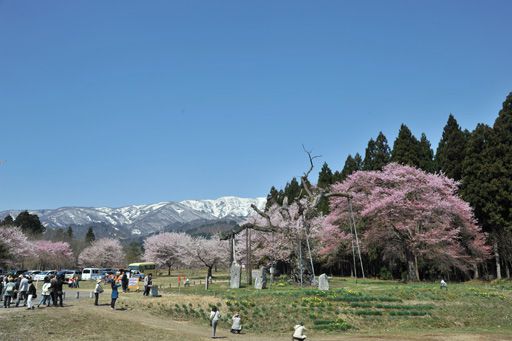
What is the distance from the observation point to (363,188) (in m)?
47.7

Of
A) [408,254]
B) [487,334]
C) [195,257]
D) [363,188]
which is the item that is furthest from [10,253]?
[487,334]

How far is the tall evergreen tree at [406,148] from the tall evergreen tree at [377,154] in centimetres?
358

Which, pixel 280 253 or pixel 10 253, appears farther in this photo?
pixel 10 253

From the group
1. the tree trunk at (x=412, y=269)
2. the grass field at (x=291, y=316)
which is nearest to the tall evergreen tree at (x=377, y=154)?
the tree trunk at (x=412, y=269)

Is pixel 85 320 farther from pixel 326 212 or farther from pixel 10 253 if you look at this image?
pixel 10 253

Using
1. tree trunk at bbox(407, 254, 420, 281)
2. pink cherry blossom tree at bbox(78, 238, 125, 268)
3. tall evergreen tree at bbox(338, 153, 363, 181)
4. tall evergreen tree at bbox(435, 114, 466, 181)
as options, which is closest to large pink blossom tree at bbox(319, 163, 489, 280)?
tree trunk at bbox(407, 254, 420, 281)

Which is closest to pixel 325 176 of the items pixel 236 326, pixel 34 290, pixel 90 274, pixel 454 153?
pixel 454 153

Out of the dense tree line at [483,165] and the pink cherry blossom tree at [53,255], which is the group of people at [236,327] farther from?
the pink cherry blossom tree at [53,255]

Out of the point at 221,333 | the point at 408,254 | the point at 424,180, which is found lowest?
the point at 221,333

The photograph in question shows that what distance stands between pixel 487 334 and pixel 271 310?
10.5 meters

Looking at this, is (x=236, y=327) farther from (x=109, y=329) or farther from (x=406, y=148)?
(x=406, y=148)

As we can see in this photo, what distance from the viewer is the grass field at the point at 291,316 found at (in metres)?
17.9

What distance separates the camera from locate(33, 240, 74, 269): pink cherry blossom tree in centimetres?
8438

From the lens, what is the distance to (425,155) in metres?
52.0
